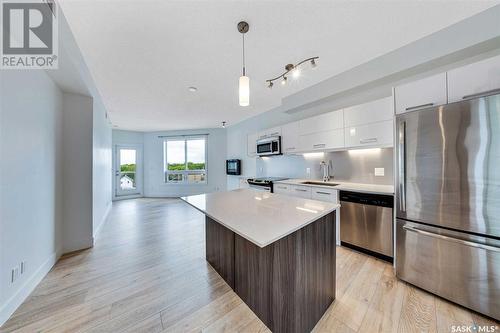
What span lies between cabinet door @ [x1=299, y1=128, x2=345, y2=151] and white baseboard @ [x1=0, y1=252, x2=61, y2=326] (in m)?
3.84

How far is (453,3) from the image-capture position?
1.53 metres

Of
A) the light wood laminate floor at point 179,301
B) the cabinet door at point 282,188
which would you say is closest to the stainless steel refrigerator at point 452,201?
the light wood laminate floor at point 179,301

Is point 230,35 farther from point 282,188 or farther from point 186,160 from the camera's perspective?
point 186,160

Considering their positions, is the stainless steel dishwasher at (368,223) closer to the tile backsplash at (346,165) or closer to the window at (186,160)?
the tile backsplash at (346,165)

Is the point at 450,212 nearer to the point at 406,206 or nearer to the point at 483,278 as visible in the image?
the point at 406,206

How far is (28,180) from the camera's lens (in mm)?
1769

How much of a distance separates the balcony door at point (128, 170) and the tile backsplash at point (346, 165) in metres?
5.64

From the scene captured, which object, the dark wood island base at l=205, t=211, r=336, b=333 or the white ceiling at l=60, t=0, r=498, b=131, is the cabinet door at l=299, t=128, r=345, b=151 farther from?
the dark wood island base at l=205, t=211, r=336, b=333

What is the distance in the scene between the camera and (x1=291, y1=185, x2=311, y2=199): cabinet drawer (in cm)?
299

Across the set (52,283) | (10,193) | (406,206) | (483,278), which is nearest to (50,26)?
(10,193)

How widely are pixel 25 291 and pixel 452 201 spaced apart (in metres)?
3.98

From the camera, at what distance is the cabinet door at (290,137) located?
3494 mm

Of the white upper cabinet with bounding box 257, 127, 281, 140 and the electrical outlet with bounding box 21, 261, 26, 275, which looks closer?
the electrical outlet with bounding box 21, 261, 26, 275

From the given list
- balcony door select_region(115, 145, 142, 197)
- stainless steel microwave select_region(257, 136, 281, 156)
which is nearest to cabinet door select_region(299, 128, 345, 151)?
stainless steel microwave select_region(257, 136, 281, 156)
